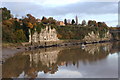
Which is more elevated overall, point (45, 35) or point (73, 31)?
point (73, 31)

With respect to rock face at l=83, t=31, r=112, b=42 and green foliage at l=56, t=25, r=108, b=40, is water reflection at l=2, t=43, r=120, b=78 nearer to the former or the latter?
green foliage at l=56, t=25, r=108, b=40

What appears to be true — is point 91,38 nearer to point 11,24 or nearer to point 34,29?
point 34,29

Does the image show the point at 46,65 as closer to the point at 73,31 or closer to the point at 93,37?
the point at 73,31

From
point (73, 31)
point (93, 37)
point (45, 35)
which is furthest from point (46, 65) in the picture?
point (93, 37)

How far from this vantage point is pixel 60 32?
82125 mm

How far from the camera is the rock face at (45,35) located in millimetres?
60763

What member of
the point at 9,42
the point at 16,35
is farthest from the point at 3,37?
the point at 16,35

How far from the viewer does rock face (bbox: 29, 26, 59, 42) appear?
60763mm

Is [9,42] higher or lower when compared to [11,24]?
lower

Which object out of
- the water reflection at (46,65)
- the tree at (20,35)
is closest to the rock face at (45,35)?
the tree at (20,35)

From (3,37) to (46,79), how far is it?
35.5 meters

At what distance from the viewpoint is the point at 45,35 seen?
68062mm

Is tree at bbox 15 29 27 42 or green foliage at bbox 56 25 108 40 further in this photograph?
green foliage at bbox 56 25 108 40

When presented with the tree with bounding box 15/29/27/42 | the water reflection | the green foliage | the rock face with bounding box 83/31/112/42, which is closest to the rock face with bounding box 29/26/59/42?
the tree with bounding box 15/29/27/42
